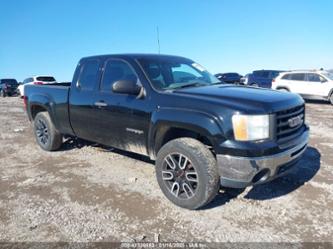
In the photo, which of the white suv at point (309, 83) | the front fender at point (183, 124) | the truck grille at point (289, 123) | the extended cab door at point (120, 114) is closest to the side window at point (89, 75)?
the extended cab door at point (120, 114)

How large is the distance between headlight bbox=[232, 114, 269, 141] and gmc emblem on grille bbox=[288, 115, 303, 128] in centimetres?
52

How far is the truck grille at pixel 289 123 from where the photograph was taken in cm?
357

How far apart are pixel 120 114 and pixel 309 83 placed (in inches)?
546

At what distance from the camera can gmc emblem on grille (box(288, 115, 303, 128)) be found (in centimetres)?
377

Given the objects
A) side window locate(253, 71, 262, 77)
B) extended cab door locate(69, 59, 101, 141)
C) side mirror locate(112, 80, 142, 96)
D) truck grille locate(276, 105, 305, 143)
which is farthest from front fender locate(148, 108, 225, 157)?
side window locate(253, 71, 262, 77)

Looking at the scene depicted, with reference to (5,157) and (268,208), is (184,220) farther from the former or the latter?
(5,157)

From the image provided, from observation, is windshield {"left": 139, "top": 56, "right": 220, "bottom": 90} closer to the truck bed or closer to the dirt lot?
the dirt lot

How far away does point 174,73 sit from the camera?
15.6ft

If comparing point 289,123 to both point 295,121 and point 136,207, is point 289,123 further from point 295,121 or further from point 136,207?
point 136,207

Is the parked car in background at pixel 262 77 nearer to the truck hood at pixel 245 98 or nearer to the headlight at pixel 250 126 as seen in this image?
the truck hood at pixel 245 98

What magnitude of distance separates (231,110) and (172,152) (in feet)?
3.13

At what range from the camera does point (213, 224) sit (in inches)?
140

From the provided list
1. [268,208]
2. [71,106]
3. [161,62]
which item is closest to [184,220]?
→ [268,208]

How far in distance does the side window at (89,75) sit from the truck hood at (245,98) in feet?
5.67
